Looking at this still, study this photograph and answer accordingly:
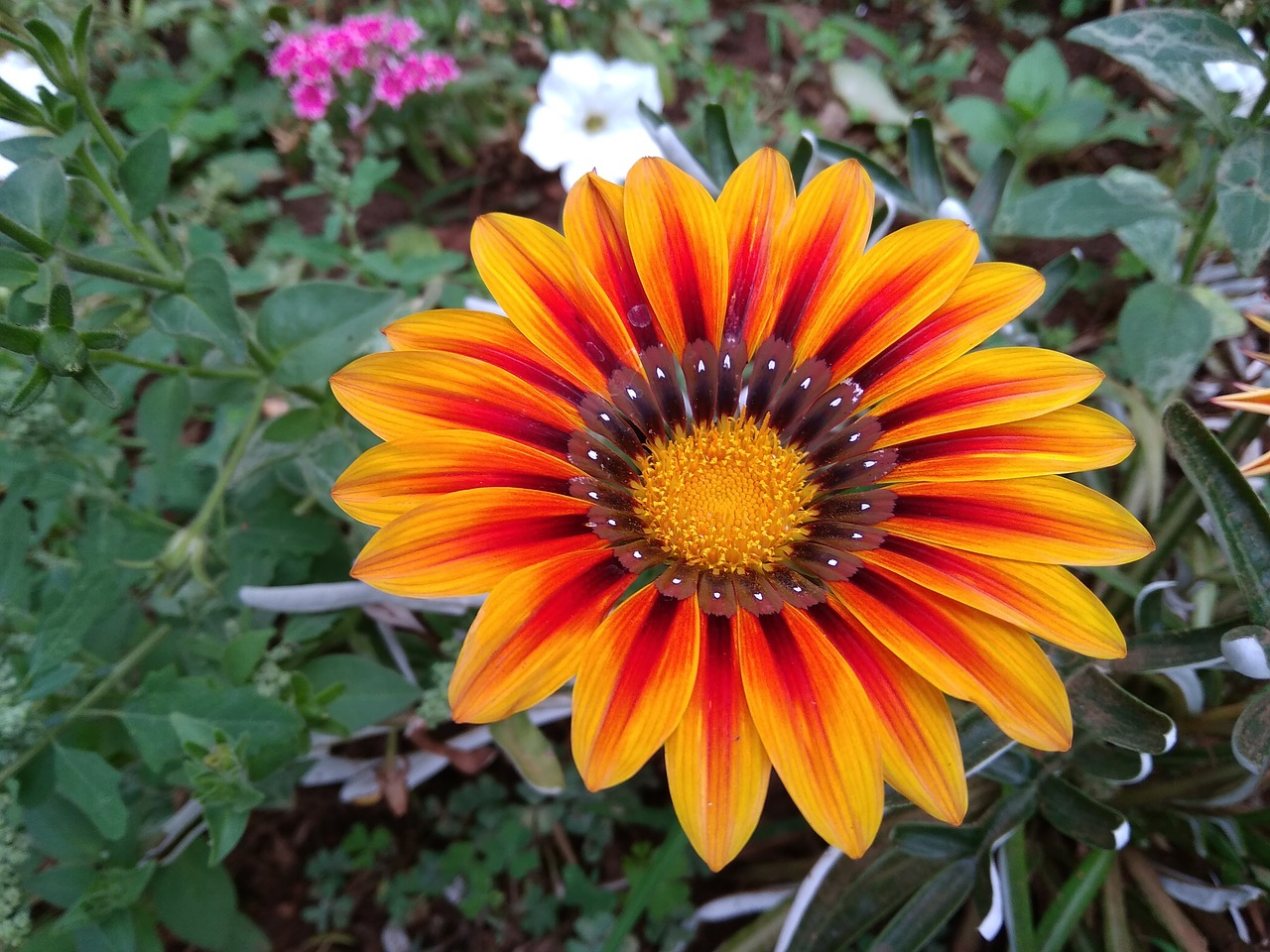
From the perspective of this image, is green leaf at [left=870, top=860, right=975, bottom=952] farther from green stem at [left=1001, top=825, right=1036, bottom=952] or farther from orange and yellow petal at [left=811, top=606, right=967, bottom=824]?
orange and yellow petal at [left=811, top=606, right=967, bottom=824]

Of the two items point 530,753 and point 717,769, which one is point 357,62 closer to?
point 530,753

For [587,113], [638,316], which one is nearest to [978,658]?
[638,316]

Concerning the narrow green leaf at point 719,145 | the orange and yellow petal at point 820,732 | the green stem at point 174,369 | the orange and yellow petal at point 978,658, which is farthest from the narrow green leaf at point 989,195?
the green stem at point 174,369

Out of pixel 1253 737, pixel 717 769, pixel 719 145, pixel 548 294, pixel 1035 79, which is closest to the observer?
pixel 717 769

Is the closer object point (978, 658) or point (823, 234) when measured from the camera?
point (978, 658)

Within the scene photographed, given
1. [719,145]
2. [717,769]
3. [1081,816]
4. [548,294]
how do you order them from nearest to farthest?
[717,769]
[548,294]
[1081,816]
[719,145]

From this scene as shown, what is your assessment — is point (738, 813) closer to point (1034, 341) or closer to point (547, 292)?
point (547, 292)

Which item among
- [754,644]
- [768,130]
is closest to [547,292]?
[754,644]
